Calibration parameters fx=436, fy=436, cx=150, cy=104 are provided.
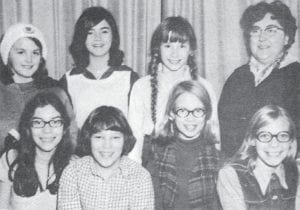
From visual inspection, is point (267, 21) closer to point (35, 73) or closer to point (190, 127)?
point (190, 127)

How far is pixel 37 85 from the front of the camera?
1.56 m

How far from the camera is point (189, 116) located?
1474 millimetres

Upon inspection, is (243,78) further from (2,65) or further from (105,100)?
(2,65)

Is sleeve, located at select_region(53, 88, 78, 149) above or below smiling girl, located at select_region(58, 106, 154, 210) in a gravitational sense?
above

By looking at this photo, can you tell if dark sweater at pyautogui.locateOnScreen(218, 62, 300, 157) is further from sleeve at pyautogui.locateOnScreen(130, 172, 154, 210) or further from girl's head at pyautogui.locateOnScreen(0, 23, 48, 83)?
girl's head at pyautogui.locateOnScreen(0, 23, 48, 83)

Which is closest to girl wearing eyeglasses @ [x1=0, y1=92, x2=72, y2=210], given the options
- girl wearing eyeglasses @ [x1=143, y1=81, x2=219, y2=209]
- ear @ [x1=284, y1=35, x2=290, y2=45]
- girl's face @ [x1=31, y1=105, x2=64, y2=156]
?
girl's face @ [x1=31, y1=105, x2=64, y2=156]

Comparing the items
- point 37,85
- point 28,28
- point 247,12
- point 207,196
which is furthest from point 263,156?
point 28,28

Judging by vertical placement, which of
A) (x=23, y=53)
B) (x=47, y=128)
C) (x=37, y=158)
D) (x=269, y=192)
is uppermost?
(x=23, y=53)

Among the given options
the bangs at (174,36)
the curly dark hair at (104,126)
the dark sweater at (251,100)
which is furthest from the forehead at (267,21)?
the curly dark hair at (104,126)

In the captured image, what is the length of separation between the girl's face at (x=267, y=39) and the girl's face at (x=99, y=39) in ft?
1.67

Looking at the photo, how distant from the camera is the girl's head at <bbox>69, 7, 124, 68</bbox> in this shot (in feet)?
5.05

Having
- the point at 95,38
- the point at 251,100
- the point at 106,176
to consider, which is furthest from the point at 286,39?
the point at 106,176

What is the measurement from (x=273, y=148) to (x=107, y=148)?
552 mm

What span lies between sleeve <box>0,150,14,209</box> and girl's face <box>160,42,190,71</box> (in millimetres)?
633
